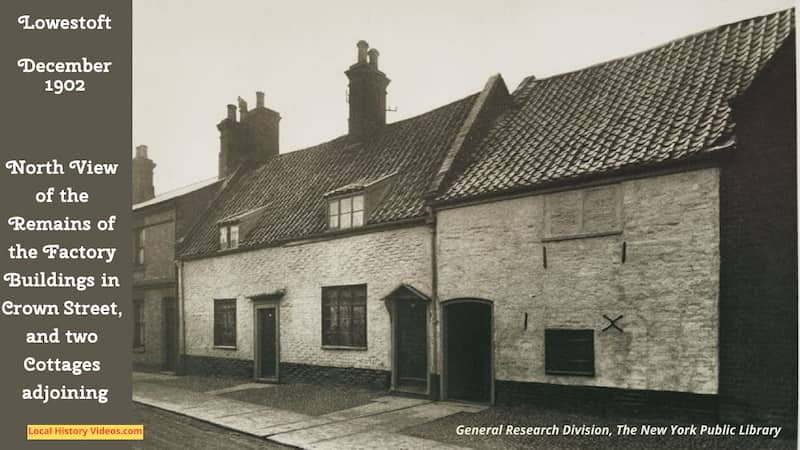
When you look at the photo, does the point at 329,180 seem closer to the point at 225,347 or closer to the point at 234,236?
the point at 234,236

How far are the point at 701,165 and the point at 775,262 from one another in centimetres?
156

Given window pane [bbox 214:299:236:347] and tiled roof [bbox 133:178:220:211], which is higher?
tiled roof [bbox 133:178:220:211]

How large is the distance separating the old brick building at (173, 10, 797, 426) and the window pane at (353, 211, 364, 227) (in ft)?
0.23

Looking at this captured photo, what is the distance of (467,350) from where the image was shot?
11.4 metres

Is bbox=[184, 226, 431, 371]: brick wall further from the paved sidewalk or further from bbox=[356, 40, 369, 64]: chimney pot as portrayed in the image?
bbox=[356, 40, 369, 64]: chimney pot

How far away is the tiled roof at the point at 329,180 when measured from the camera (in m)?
13.2

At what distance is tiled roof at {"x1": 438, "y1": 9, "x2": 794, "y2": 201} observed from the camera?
9.04m

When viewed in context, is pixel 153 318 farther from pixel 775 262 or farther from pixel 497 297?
pixel 775 262

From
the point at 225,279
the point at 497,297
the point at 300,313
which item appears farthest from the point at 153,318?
the point at 497,297

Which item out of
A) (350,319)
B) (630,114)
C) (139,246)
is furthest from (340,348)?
(139,246)

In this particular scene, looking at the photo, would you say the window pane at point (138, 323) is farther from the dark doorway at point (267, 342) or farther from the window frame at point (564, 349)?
the window frame at point (564, 349)

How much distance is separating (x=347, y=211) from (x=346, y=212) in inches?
1.4

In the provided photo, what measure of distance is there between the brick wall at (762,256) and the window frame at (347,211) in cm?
723

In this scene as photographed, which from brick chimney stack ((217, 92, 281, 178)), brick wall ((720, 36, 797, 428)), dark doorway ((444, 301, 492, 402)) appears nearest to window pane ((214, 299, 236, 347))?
brick chimney stack ((217, 92, 281, 178))
